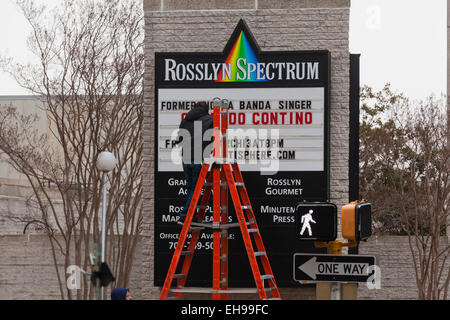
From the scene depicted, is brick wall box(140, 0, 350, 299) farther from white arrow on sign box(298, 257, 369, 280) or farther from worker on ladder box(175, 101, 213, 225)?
white arrow on sign box(298, 257, 369, 280)

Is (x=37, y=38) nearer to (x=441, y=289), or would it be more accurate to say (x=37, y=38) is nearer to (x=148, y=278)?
(x=148, y=278)

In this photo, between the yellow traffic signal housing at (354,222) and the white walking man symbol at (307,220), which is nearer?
the yellow traffic signal housing at (354,222)

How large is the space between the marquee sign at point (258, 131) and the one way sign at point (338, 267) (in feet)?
18.7

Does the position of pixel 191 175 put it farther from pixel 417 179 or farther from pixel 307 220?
pixel 417 179

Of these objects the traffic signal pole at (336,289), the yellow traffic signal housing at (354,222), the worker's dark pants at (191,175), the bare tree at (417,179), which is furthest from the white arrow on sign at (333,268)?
the bare tree at (417,179)

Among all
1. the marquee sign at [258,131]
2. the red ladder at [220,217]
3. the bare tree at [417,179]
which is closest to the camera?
the red ladder at [220,217]

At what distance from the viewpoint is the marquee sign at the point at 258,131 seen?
51.1 feet

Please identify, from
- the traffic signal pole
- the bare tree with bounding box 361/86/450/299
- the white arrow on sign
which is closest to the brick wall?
the traffic signal pole

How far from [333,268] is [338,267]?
53 mm

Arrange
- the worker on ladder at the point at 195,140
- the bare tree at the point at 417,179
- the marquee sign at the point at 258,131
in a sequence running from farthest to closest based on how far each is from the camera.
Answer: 1. the bare tree at the point at 417,179
2. the marquee sign at the point at 258,131
3. the worker on ladder at the point at 195,140

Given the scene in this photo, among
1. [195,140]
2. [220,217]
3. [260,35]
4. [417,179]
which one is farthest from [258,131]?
[417,179]

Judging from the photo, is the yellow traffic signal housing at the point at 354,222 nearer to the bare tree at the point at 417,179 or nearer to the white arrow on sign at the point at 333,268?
the white arrow on sign at the point at 333,268

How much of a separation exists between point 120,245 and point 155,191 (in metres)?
17.4

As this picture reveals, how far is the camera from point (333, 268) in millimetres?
Result: 9695
